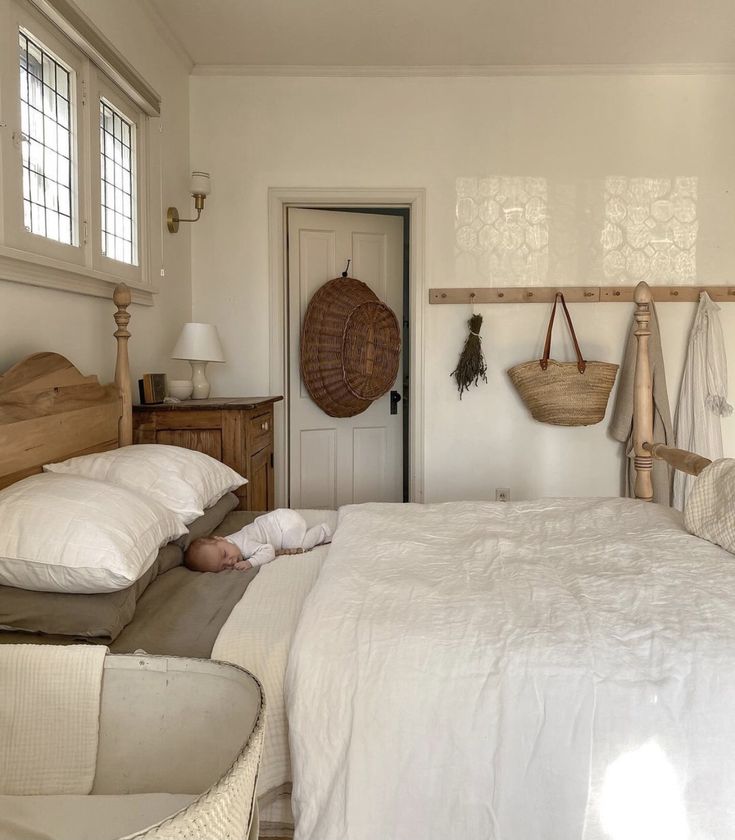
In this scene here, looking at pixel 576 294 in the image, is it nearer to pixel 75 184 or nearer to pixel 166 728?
pixel 75 184

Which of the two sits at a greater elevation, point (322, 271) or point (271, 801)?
point (322, 271)

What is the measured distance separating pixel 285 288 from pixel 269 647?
114 inches

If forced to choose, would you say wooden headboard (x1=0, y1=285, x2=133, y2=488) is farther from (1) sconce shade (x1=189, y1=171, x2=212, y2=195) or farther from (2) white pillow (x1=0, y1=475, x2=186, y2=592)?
(1) sconce shade (x1=189, y1=171, x2=212, y2=195)

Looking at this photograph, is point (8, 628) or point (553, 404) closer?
point (8, 628)

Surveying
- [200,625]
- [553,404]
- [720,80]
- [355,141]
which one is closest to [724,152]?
[720,80]

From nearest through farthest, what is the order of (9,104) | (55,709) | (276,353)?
(55,709) < (9,104) < (276,353)

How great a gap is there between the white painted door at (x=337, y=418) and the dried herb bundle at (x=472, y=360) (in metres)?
0.63

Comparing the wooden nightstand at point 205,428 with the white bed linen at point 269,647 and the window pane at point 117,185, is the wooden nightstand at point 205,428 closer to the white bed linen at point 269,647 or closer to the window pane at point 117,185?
the window pane at point 117,185

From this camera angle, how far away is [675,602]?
1386 mm

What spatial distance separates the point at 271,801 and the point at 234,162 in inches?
131

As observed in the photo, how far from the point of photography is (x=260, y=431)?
10.5ft

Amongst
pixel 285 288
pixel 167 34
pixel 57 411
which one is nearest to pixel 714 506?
pixel 57 411

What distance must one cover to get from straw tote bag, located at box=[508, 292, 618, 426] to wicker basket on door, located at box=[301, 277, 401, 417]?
844 mm

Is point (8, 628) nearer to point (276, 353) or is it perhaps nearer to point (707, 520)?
point (707, 520)
